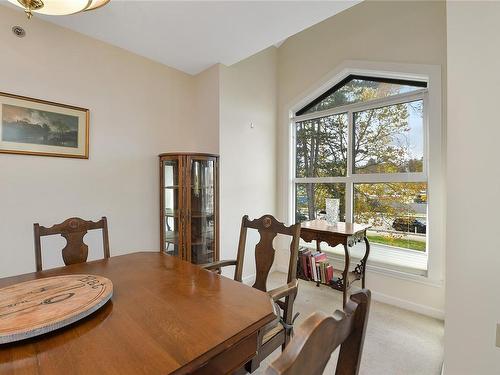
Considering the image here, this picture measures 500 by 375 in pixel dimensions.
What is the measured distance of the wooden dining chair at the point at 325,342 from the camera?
1.38 ft

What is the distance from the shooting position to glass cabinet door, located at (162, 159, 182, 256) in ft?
9.05

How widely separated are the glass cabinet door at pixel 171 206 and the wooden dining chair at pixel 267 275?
3.86 ft

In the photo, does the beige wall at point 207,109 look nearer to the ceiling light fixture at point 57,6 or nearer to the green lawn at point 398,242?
the ceiling light fixture at point 57,6

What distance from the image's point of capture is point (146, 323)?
0.90m

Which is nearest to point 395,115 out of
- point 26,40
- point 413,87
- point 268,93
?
point 413,87

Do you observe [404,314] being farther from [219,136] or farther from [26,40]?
[26,40]

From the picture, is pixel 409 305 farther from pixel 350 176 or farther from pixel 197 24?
pixel 197 24

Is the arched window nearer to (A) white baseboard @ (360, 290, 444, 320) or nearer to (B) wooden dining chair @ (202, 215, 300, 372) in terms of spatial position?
(A) white baseboard @ (360, 290, 444, 320)

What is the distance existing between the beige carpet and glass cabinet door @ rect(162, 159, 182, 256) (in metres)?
1.52

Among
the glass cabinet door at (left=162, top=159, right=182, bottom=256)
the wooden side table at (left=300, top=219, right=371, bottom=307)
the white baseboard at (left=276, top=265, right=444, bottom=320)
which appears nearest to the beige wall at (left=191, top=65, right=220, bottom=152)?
the glass cabinet door at (left=162, top=159, right=182, bottom=256)

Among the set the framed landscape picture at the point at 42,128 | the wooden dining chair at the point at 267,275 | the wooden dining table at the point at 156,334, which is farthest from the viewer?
the framed landscape picture at the point at 42,128

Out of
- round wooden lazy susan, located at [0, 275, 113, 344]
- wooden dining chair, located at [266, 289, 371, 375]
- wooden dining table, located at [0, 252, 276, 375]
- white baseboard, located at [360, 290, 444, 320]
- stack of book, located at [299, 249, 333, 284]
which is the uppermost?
wooden dining chair, located at [266, 289, 371, 375]

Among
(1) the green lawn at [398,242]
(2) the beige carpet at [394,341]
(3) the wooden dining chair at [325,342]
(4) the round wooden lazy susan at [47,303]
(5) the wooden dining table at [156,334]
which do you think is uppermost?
(3) the wooden dining chair at [325,342]

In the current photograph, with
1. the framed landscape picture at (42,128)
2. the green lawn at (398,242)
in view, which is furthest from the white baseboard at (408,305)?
the framed landscape picture at (42,128)
